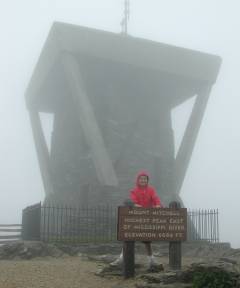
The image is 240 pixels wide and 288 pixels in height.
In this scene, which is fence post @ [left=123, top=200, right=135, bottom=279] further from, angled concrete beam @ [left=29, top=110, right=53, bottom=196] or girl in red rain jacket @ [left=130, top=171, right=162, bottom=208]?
angled concrete beam @ [left=29, top=110, right=53, bottom=196]

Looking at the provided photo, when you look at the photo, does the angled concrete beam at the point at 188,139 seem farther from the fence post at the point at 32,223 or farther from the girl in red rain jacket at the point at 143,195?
the girl in red rain jacket at the point at 143,195

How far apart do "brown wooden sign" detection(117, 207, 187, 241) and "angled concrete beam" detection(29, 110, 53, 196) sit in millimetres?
17216

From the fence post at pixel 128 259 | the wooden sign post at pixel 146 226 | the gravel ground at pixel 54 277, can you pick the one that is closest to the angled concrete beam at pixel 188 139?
the gravel ground at pixel 54 277

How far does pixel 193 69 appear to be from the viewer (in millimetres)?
23094

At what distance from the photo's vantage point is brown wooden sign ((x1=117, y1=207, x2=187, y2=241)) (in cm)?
838

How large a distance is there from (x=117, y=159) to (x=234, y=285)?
16.7 metres

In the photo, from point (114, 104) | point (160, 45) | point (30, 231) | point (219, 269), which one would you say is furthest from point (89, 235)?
point (219, 269)

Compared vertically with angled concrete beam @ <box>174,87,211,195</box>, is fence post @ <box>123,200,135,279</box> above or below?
below

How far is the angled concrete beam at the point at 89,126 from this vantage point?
781 inches

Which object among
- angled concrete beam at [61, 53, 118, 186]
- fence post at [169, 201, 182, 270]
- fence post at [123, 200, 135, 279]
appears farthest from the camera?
angled concrete beam at [61, 53, 118, 186]

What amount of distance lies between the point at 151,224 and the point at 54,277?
2.02 metres

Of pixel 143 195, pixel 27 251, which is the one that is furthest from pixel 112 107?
pixel 143 195

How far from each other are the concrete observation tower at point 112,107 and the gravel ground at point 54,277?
9.15 meters

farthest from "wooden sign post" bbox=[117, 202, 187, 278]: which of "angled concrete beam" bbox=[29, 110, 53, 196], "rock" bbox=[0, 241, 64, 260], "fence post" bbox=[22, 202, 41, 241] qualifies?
"angled concrete beam" bbox=[29, 110, 53, 196]
